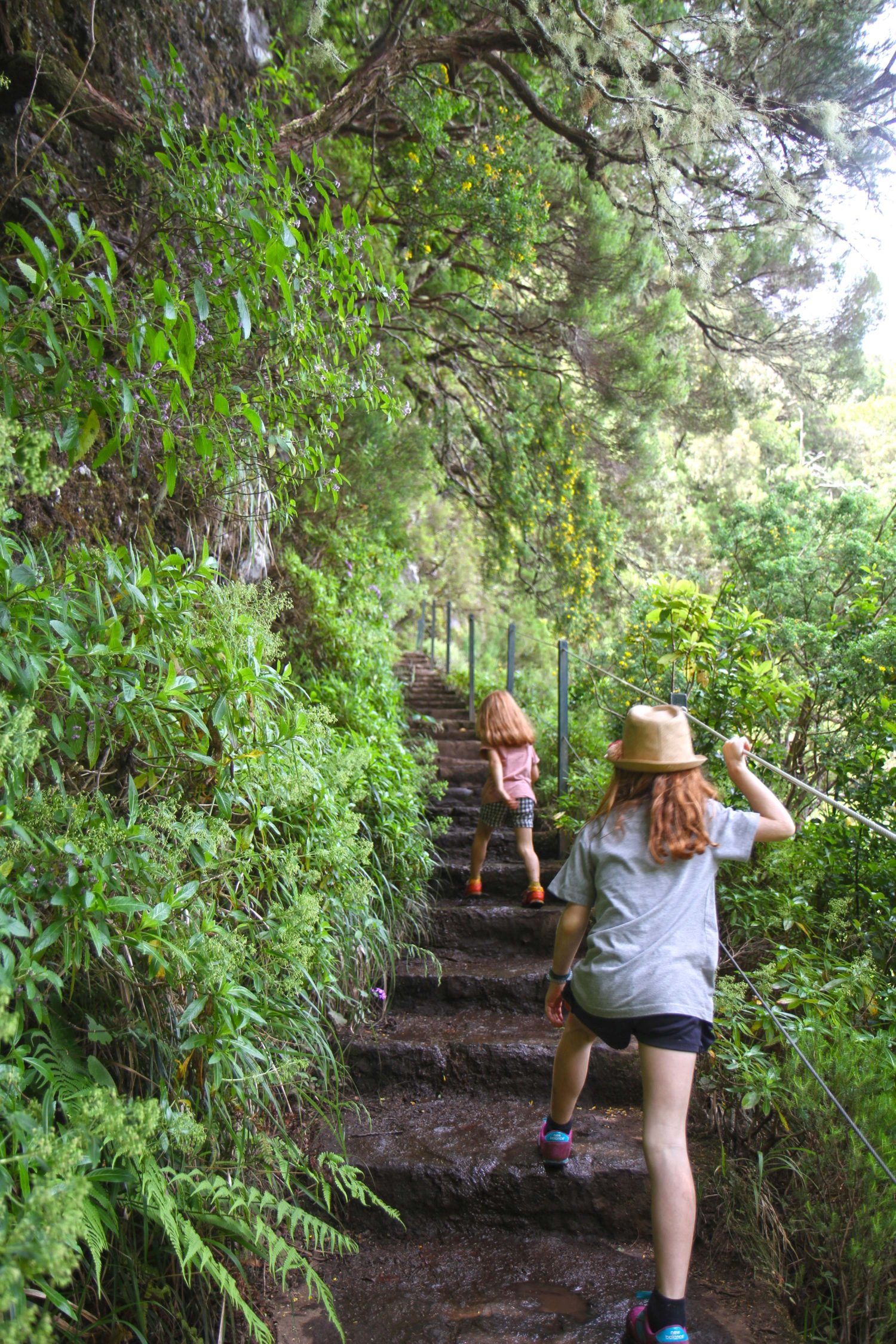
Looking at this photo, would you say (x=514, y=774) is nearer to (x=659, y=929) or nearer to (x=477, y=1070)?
(x=477, y=1070)

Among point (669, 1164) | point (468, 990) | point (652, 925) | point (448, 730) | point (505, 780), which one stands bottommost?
point (468, 990)

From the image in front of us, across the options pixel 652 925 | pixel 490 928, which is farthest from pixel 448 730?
pixel 652 925

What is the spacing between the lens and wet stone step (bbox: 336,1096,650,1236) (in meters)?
2.47

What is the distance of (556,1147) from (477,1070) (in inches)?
25.2

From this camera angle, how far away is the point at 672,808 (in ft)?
6.83

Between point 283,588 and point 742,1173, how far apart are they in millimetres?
3704

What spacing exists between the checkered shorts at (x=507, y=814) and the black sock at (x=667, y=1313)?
2.72 m

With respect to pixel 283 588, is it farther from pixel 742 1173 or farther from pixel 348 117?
pixel 742 1173

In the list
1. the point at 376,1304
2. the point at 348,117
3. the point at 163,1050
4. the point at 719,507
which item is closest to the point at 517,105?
the point at 348,117

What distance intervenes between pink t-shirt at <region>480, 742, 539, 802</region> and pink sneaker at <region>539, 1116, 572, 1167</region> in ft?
6.96

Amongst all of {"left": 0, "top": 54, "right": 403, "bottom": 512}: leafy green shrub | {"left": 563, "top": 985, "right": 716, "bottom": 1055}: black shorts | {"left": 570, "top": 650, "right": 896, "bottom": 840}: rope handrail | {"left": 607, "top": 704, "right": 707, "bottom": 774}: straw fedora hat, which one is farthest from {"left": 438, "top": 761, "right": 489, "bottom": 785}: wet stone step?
{"left": 563, "top": 985, "right": 716, "bottom": 1055}: black shorts

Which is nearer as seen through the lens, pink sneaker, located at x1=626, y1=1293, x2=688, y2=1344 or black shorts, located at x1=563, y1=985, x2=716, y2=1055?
pink sneaker, located at x1=626, y1=1293, x2=688, y2=1344

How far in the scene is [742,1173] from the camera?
235cm

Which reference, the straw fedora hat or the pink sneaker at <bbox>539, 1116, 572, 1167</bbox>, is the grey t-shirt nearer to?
the straw fedora hat
